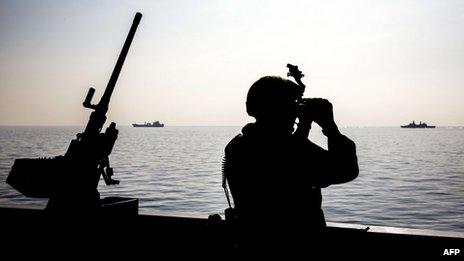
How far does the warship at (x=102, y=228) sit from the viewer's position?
13.6ft

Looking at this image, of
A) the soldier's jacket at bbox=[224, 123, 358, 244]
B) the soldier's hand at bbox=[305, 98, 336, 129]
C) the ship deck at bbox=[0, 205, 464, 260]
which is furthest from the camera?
the ship deck at bbox=[0, 205, 464, 260]

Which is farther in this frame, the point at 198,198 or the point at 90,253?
the point at 198,198

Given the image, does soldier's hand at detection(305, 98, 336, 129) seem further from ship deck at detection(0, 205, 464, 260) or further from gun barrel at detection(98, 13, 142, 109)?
gun barrel at detection(98, 13, 142, 109)

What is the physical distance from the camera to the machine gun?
13.7 feet

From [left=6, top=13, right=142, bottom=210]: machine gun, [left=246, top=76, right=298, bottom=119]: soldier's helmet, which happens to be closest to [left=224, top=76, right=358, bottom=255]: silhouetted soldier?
[left=246, top=76, right=298, bottom=119]: soldier's helmet

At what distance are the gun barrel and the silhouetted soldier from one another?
3513mm

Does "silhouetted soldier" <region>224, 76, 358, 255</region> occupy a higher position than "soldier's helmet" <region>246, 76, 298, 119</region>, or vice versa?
"soldier's helmet" <region>246, 76, 298, 119</region>

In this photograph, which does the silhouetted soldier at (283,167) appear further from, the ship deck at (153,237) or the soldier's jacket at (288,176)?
the ship deck at (153,237)

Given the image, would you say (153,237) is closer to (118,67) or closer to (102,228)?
(102,228)

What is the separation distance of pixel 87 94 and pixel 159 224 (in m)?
2.01

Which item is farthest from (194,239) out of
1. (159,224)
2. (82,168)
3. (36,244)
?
(36,244)

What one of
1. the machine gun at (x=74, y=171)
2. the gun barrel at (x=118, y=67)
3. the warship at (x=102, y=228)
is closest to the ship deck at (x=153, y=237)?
the warship at (x=102, y=228)

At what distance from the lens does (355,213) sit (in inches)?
660

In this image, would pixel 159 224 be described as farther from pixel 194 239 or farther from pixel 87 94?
pixel 87 94
